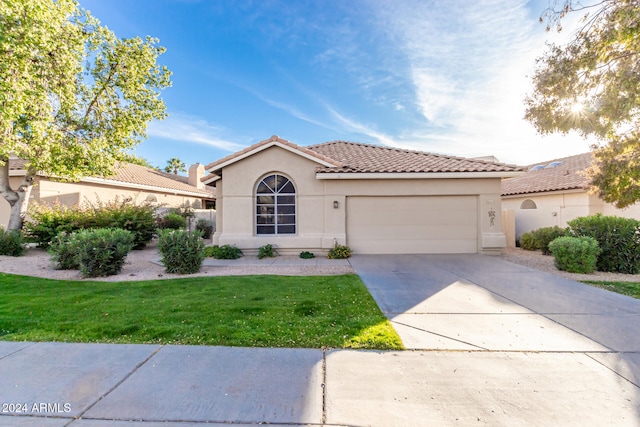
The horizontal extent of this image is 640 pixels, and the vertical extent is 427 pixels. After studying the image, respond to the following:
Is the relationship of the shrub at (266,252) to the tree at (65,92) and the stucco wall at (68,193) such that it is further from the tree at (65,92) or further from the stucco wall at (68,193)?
the stucco wall at (68,193)

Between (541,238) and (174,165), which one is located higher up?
(174,165)

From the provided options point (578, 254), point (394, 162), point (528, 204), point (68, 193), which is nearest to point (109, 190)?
point (68, 193)

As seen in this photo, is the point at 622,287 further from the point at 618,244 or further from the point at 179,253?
the point at 179,253

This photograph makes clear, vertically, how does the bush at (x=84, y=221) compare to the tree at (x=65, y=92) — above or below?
below

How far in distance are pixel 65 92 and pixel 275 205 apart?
900 cm

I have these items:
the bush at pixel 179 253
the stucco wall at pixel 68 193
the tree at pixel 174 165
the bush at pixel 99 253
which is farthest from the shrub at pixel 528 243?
the tree at pixel 174 165

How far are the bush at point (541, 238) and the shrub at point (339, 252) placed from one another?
825 cm

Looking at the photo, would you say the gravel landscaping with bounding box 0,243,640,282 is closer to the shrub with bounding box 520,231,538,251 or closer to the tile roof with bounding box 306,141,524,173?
the shrub with bounding box 520,231,538,251

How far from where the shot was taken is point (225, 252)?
34.2ft


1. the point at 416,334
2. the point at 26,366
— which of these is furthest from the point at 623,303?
the point at 26,366

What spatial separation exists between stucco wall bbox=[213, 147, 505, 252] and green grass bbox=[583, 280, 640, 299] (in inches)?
157

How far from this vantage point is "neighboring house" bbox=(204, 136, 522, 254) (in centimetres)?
1097

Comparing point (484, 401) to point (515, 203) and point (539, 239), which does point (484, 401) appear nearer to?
point (539, 239)

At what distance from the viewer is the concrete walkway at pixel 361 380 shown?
2.51 m
